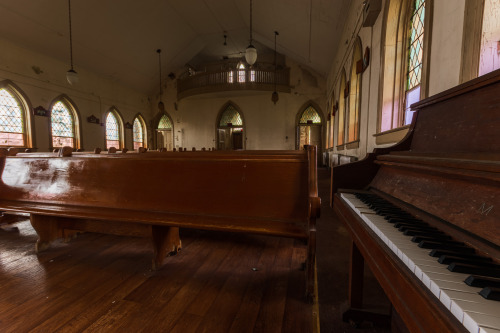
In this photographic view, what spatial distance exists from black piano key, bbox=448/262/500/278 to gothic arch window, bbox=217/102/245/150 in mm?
10902

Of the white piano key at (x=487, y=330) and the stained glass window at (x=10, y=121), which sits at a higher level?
the stained glass window at (x=10, y=121)

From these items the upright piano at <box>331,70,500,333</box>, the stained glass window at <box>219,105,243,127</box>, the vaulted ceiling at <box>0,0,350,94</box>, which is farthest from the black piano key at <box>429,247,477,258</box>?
the stained glass window at <box>219,105,243,127</box>

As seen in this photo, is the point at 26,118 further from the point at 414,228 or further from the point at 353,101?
the point at 414,228

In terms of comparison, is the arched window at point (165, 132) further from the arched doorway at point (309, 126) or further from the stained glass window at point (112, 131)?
the arched doorway at point (309, 126)

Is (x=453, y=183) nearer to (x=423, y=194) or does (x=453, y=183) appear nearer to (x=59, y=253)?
(x=423, y=194)

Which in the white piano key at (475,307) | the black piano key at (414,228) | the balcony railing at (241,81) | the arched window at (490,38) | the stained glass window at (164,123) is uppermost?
the balcony railing at (241,81)

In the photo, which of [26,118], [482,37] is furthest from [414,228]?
[26,118]

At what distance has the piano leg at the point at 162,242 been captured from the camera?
1.51 m

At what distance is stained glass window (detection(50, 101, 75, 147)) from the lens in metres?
7.55

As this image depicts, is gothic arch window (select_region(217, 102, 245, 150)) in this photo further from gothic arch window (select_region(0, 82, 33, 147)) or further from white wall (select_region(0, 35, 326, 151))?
gothic arch window (select_region(0, 82, 33, 147))

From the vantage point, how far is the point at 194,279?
56.4 inches

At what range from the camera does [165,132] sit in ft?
41.5

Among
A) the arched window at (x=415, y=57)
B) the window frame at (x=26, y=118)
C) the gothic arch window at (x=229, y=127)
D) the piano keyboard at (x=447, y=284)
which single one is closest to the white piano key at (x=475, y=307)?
the piano keyboard at (x=447, y=284)

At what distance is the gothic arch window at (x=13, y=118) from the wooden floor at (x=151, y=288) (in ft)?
21.8
